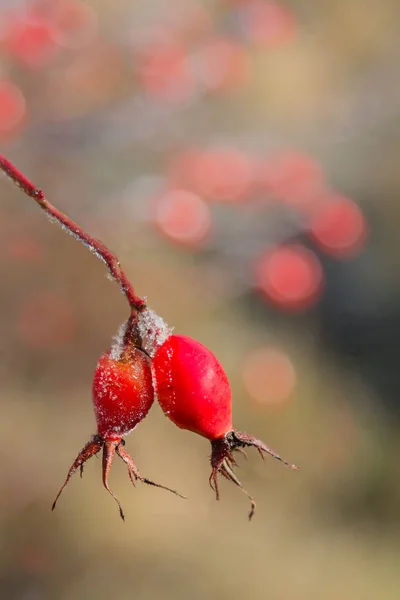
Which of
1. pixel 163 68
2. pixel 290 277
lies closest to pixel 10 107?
pixel 163 68

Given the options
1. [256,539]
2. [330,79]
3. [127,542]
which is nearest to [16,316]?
[127,542]

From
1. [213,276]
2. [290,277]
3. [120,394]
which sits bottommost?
[120,394]

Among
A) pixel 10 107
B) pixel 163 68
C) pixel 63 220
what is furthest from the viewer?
pixel 163 68

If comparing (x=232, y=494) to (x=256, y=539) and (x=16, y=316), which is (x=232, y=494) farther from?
(x=16, y=316)

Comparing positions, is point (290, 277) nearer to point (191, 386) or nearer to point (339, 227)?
point (339, 227)

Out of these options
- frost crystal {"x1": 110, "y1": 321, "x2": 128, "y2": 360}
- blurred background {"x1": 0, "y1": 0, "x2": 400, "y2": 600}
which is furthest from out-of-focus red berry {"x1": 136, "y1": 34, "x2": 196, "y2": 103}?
frost crystal {"x1": 110, "y1": 321, "x2": 128, "y2": 360}

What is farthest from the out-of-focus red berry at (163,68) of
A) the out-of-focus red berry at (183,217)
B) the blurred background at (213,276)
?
the out-of-focus red berry at (183,217)

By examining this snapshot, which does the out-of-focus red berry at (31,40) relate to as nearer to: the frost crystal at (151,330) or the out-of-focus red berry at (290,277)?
the out-of-focus red berry at (290,277)
